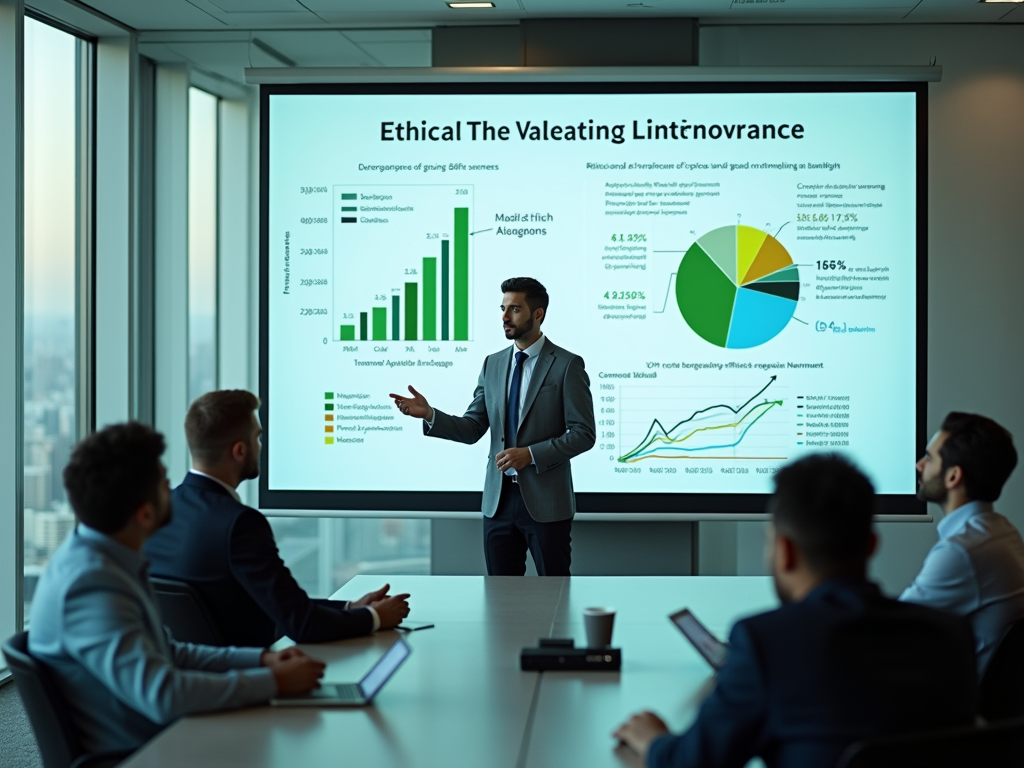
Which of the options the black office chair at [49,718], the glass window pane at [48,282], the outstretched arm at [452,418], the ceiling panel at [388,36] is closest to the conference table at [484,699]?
the black office chair at [49,718]

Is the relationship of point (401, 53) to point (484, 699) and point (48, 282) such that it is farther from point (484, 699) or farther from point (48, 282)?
point (484, 699)

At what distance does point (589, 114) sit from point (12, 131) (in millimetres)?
2741

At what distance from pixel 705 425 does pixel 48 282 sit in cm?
344

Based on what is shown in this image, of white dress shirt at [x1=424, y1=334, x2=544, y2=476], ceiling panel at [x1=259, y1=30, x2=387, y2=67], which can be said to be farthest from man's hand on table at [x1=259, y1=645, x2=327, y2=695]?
ceiling panel at [x1=259, y1=30, x2=387, y2=67]

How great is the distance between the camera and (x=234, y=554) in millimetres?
2639

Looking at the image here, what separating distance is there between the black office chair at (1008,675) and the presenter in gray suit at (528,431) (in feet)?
7.87

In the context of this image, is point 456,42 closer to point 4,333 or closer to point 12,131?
point 12,131

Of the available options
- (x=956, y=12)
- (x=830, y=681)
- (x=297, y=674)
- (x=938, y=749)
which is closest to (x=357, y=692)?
(x=297, y=674)

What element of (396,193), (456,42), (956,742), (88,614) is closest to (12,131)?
(396,193)

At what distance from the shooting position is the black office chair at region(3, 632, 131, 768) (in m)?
2.04

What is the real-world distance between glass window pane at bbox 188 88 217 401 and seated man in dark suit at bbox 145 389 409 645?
12.1ft

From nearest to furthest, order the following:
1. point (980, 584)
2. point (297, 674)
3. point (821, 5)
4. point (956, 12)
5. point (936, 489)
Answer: point (297, 674) → point (980, 584) → point (936, 489) → point (821, 5) → point (956, 12)

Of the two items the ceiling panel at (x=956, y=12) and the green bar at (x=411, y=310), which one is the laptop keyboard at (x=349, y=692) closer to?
the green bar at (x=411, y=310)

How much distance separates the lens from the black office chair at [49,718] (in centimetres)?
204
